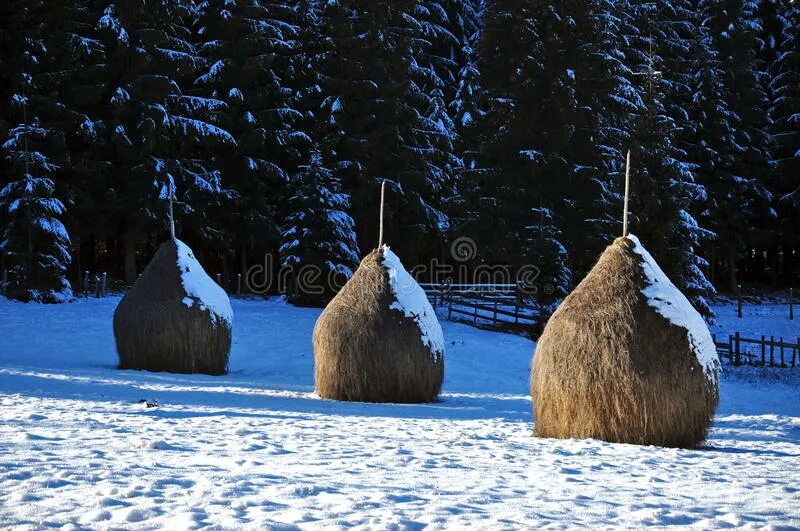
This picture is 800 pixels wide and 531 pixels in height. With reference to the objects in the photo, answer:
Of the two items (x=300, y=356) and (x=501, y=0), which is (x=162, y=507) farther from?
(x=501, y=0)

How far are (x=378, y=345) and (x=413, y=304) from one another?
3.63 feet

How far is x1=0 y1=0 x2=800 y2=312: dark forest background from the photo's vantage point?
106 ft

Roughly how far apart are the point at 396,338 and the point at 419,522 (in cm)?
859

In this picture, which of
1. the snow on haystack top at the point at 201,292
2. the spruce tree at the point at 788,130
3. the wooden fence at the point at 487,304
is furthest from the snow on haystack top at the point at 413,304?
the spruce tree at the point at 788,130

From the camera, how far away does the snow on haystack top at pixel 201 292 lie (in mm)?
17922

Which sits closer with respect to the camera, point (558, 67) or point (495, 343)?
point (495, 343)

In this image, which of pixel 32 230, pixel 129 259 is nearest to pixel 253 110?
pixel 129 259

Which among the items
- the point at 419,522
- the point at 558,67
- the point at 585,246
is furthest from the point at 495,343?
the point at 419,522

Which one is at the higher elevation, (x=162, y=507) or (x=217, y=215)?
(x=217, y=215)

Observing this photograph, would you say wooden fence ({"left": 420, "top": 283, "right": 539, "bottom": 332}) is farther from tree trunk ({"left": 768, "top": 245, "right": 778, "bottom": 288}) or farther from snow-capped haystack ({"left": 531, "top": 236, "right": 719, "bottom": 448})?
tree trunk ({"left": 768, "top": 245, "right": 778, "bottom": 288})

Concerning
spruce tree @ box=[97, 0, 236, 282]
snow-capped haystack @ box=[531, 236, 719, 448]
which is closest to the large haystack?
snow-capped haystack @ box=[531, 236, 719, 448]

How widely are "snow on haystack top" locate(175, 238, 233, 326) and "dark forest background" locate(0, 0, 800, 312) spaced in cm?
1280

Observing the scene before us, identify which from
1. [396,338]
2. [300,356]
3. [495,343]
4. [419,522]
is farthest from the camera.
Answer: [495,343]

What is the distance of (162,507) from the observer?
6.43m
